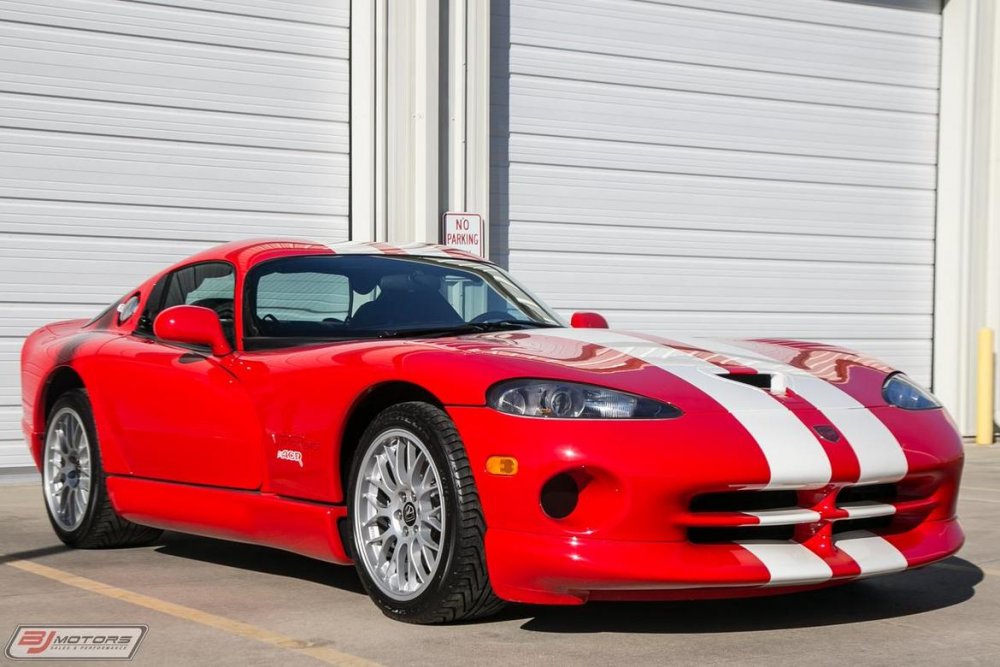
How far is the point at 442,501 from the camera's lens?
13.7ft

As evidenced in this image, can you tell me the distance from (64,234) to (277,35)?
2.15 m

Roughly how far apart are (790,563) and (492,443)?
3.00 ft

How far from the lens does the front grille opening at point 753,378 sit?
176 inches

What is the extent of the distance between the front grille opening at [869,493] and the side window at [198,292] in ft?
8.01

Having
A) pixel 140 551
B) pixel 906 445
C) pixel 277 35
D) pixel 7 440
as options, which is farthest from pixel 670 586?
pixel 277 35

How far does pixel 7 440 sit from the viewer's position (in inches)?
374

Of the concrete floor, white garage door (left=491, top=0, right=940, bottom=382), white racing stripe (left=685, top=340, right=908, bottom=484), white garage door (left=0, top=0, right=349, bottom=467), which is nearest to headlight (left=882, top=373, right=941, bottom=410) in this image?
white racing stripe (left=685, top=340, right=908, bottom=484)

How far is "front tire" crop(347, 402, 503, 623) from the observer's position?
411cm

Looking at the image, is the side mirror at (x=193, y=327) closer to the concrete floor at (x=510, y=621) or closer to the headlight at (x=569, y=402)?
the concrete floor at (x=510, y=621)

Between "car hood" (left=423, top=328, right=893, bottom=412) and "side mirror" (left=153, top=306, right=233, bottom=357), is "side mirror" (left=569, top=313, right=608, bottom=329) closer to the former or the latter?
"car hood" (left=423, top=328, right=893, bottom=412)

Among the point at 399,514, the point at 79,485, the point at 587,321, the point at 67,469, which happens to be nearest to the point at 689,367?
the point at 399,514

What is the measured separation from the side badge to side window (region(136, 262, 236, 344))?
2.37 metres

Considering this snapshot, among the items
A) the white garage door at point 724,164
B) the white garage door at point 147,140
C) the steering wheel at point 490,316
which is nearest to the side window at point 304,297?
the steering wheel at point 490,316

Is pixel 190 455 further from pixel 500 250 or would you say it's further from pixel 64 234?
pixel 500 250
